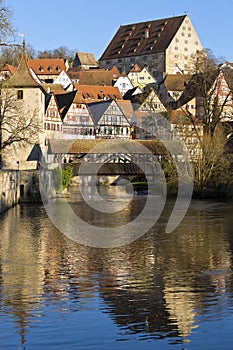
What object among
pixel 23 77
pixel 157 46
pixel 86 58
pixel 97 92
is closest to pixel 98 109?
pixel 97 92

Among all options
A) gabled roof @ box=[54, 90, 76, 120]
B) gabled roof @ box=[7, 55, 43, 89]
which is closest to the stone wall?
gabled roof @ box=[7, 55, 43, 89]

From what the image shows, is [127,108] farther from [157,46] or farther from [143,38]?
[143,38]

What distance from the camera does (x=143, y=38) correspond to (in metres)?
127

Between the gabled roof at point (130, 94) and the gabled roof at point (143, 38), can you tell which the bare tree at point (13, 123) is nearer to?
the gabled roof at point (130, 94)

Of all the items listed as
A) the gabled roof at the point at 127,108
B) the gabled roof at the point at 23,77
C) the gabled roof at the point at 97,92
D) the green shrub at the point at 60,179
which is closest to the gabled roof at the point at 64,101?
the gabled roof at the point at 127,108

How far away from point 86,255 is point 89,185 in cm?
3687

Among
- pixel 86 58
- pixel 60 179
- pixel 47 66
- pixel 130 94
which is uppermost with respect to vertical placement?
pixel 86 58

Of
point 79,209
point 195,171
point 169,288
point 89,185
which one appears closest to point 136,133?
point 89,185

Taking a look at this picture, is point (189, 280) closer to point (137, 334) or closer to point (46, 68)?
point (137, 334)

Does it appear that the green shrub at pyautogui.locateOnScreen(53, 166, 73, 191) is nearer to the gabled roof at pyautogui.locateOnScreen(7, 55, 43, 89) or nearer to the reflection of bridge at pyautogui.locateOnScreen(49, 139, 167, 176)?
the reflection of bridge at pyautogui.locateOnScreen(49, 139, 167, 176)

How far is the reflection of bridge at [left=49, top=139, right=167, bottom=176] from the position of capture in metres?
54.7

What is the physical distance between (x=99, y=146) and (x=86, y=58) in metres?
76.4

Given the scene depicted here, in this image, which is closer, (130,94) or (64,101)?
(64,101)

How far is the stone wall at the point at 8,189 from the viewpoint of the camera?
1160 inches
